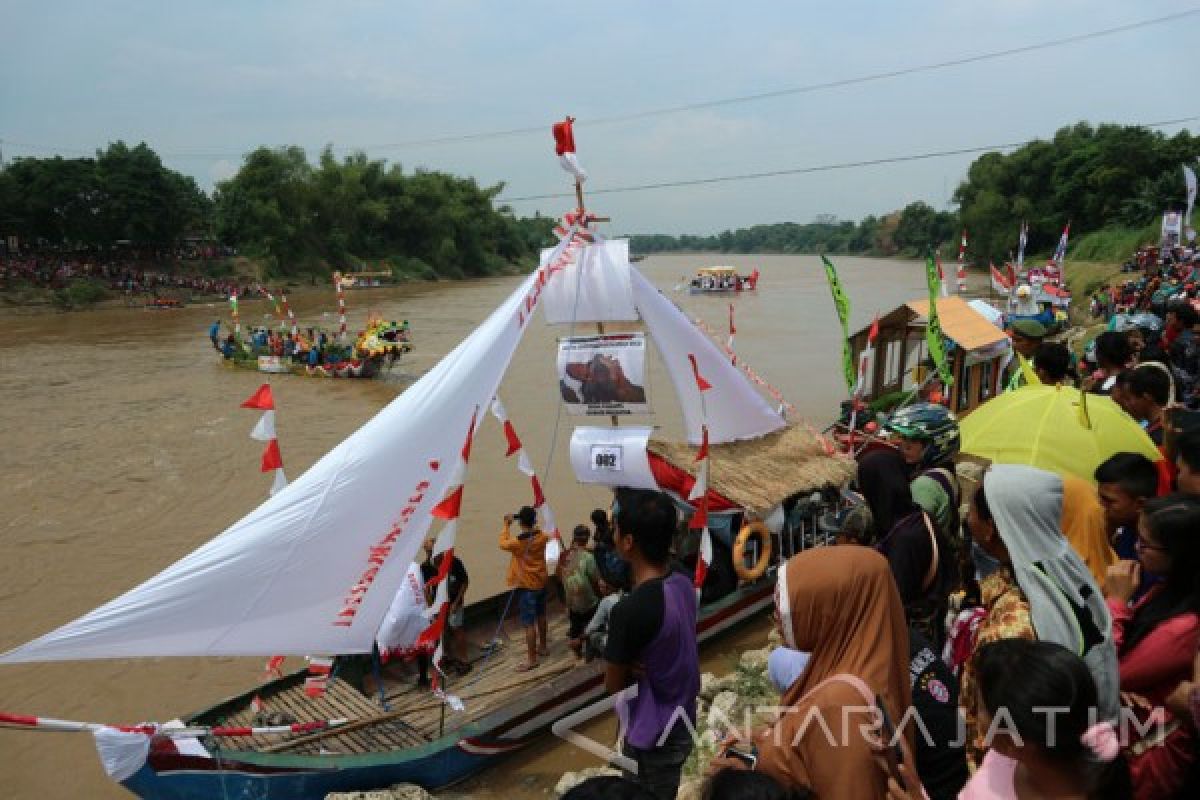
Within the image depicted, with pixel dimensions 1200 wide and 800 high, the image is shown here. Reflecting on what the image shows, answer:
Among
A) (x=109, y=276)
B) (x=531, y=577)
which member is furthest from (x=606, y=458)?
(x=109, y=276)

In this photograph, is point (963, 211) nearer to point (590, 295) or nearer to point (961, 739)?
point (590, 295)

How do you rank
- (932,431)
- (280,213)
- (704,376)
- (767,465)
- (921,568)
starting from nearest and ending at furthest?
1. (921,568)
2. (932,431)
3. (704,376)
4. (767,465)
5. (280,213)

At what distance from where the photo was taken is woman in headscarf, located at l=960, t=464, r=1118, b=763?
6.84 feet

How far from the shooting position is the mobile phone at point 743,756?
6.78 feet

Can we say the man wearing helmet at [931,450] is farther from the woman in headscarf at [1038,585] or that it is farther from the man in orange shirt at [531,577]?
the man in orange shirt at [531,577]

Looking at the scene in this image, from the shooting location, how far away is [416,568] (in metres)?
6.08

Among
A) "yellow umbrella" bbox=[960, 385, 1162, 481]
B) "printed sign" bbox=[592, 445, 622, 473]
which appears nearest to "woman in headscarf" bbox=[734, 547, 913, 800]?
"yellow umbrella" bbox=[960, 385, 1162, 481]

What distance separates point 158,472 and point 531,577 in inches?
424

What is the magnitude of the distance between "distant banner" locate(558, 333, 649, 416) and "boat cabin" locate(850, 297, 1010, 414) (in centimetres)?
563

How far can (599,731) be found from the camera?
21.0ft

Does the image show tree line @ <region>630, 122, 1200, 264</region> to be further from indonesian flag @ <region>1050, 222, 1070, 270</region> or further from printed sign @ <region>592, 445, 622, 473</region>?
printed sign @ <region>592, 445, 622, 473</region>

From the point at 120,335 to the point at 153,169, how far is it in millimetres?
Result: 19104

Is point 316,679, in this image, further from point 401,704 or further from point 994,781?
point 994,781

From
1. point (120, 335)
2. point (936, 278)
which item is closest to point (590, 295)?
point (936, 278)
